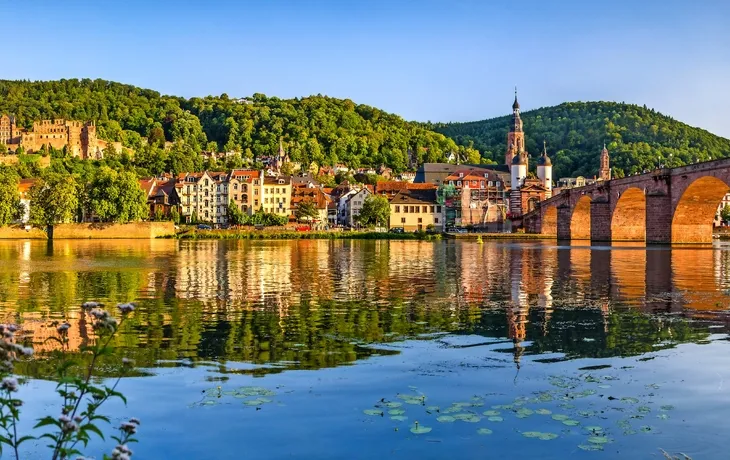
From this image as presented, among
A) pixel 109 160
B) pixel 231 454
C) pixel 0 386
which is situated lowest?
pixel 231 454

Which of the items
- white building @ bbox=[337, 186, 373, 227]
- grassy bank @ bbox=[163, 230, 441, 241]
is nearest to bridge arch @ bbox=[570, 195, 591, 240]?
grassy bank @ bbox=[163, 230, 441, 241]

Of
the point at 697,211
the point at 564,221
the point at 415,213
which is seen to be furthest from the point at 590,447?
the point at 415,213

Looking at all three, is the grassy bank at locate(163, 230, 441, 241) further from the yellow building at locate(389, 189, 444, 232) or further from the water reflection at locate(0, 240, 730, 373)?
the water reflection at locate(0, 240, 730, 373)

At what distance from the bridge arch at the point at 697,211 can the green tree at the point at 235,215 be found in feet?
231

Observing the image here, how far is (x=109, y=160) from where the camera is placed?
195 m

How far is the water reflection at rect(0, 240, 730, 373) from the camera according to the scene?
1655 cm

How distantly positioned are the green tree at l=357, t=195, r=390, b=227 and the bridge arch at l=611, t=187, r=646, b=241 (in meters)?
38.1

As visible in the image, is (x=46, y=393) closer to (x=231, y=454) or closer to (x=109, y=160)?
(x=231, y=454)

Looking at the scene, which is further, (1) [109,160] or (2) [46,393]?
(1) [109,160]

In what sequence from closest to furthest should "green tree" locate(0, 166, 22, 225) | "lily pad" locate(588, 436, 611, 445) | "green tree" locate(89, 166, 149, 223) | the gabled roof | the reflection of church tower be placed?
"lily pad" locate(588, 436, 611, 445) < the reflection of church tower < "green tree" locate(0, 166, 22, 225) < "green tree" locate(89, 166, 149, 223) < the gabled roof

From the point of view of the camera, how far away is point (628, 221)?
98.5 meters

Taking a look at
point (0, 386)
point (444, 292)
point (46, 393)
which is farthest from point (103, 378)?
point (444, 292)

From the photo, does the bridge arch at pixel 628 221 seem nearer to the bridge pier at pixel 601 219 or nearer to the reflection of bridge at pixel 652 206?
the reflection of bridge at pixel 652 206

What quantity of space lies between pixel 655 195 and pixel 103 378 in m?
74.3
